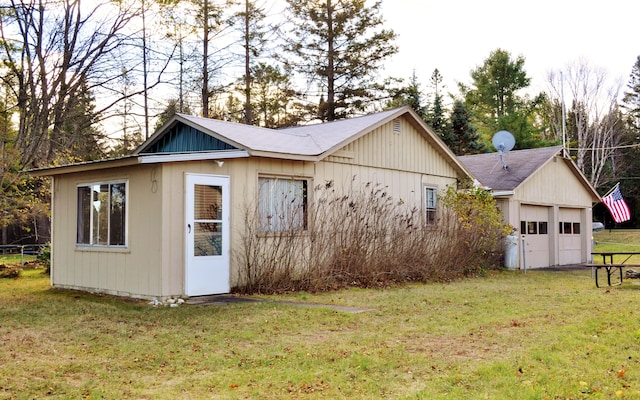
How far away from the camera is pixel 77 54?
13.3 metres

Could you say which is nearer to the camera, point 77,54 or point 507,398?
point 507,398

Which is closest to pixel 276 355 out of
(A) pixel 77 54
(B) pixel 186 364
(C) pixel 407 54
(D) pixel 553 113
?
(B) pixel 186 364

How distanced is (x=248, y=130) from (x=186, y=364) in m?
7.96

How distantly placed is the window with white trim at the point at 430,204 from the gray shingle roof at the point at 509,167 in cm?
323

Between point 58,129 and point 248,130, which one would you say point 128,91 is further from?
point 248,130

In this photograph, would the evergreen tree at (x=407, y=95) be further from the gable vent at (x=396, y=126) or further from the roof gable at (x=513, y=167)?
the gable vent at (x=396, y=126)

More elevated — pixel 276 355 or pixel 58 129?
pixel 58 129

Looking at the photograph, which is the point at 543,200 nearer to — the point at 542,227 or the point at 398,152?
the point at 542,227

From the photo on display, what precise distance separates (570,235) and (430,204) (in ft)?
26.9

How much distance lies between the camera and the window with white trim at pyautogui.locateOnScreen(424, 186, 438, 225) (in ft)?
52.4

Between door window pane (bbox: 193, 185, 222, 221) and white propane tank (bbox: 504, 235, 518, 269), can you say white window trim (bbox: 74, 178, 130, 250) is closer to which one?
door window pane (bbox: 193, 185, 222, 221)

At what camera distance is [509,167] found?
20250mm

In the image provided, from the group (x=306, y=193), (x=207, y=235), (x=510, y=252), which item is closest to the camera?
(x=207, y=235)

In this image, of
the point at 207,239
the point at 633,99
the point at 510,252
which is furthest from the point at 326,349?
the point at 633,99
